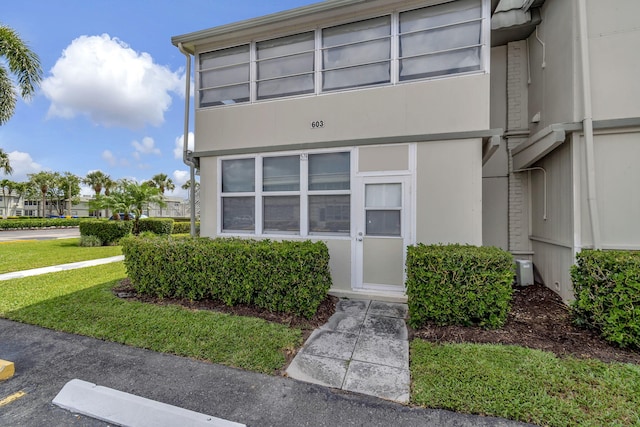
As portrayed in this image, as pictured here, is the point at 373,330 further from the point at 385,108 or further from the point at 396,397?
the point at 385,108

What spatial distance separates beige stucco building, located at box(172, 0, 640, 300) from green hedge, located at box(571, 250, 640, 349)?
1087 mm

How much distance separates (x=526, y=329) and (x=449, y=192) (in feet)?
7.43

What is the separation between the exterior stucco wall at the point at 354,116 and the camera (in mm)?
4816

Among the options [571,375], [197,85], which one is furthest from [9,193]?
[571,375]

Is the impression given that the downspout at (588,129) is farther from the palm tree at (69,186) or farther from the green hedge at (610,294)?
the palm tree at (69,186)

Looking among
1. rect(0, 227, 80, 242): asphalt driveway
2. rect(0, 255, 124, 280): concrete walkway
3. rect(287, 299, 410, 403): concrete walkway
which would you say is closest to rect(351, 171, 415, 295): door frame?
rect(287, 299, 410, 403): concrete walkway

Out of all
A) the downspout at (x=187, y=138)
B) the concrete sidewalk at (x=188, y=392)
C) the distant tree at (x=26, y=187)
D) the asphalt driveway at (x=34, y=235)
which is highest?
the distant tree at (x=26, y=187)

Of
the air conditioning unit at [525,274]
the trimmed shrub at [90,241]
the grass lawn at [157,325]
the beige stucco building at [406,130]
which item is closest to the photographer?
the grass lawn at [157,325]

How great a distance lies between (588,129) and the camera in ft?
14.1

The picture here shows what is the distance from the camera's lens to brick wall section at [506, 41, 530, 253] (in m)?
6.50

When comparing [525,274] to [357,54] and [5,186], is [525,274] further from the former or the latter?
[5,186]

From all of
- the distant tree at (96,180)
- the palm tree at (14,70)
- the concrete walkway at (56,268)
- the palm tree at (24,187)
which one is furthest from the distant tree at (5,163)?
the concrete walkway at (56,268)

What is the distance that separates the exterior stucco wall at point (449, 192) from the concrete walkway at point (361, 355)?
1.55 metres

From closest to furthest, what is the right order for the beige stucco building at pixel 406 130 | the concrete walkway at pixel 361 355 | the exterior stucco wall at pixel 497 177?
1. the concrete walkway at pixel 361 355
2. the beige stucco building at pixel 406 130
3. the exterior stucco wall at pixel 497 177
